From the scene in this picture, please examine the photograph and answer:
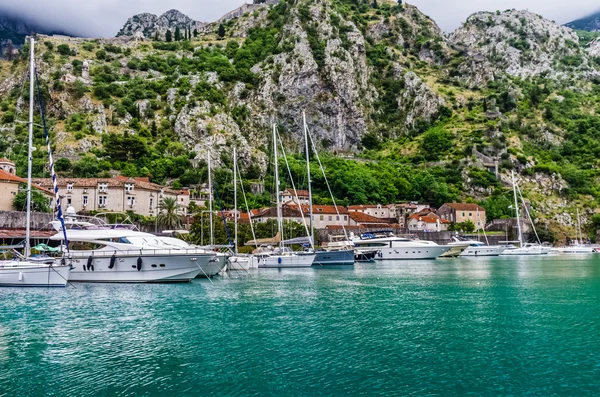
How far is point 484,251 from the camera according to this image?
260 ft

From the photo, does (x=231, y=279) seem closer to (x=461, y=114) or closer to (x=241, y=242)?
(x=241, y=242)

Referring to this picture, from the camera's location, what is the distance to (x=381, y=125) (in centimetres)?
14500

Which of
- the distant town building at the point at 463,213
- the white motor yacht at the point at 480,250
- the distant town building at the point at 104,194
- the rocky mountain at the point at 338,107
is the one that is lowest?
the white motor yacht at the point at 480,250

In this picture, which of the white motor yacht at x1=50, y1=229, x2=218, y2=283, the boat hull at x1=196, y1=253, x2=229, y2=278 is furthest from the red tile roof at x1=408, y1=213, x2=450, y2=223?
the white motor yacht at x1=50, y1=229, x2=218, y2=283

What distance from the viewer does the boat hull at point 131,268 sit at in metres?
32.5

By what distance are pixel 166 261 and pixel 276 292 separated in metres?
8.40

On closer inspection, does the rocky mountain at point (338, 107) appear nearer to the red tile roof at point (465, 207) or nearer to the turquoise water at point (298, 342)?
the red tile roof at point (465, 207)

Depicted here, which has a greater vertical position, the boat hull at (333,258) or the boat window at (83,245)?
the boat window at (83,245)

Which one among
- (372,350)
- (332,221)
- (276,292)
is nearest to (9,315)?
(276,292)

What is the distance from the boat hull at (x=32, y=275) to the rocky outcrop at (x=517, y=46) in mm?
154883

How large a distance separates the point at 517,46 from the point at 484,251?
12744 centimetres

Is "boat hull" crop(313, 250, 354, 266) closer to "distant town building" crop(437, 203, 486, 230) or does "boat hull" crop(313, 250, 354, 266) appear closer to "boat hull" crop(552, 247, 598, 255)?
"boat hull" crop(552, 247, 598, 255)

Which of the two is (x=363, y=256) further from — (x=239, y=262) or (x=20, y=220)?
(x=20, y=220)

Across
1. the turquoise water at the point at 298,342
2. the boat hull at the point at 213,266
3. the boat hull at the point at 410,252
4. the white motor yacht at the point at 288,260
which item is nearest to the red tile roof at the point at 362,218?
the boat hull at the point at 410,252
